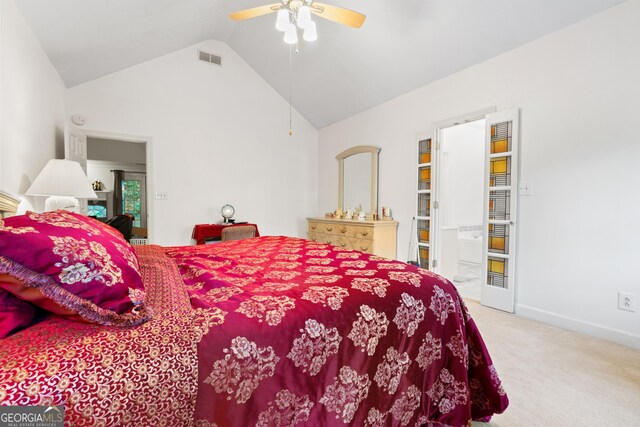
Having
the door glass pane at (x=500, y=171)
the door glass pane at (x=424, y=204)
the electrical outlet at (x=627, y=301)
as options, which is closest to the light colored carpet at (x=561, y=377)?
the electrical outlet at (x=627, y=301)

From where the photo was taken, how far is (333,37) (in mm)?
3764

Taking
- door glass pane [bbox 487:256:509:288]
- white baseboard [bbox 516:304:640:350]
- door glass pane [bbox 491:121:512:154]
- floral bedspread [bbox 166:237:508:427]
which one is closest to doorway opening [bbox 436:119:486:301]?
door glass pane [bbox 487:256:509:288]

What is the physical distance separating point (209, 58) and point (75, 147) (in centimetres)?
233

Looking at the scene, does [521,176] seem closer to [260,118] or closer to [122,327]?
[122,327]

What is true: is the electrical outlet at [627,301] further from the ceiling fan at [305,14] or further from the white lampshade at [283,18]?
the white lampshade at [283,18]

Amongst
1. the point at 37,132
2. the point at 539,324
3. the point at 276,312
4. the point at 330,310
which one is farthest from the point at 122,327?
the point at 539,324

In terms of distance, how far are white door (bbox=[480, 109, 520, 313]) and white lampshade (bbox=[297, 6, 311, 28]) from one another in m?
2.11

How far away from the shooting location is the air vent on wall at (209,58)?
181 inches

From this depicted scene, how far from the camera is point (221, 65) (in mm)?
4781

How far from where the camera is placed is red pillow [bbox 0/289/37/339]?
0.79 m

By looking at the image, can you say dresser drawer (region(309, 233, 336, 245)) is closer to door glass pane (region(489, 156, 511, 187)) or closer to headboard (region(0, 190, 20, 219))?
door glass pane (region(489, 156, 511, 187))

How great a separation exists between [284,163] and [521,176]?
3.60 meters

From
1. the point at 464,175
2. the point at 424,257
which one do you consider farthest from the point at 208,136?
the point at 464,175

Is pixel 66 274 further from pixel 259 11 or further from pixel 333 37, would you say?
pixel 333 37
